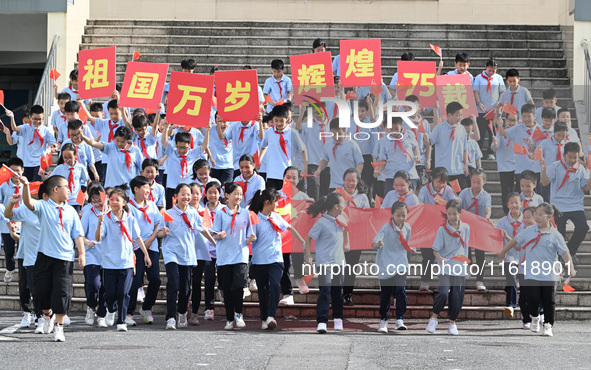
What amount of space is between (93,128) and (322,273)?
5108mm

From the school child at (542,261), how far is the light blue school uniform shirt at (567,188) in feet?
5.70

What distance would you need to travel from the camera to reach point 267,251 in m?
11.5

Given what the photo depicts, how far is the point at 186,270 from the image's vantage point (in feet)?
37.9

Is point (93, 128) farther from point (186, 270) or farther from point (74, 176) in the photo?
point (186, 270)

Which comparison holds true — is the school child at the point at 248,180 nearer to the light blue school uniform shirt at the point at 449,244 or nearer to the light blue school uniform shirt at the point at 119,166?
the light blue school uniform shirt at the point at 119,166

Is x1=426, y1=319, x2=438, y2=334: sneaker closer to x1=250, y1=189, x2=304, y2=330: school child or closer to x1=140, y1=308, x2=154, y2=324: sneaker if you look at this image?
x1=250, y1=189, x2=304, y2=330: school child

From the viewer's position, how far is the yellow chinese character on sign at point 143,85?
1405 centimetres

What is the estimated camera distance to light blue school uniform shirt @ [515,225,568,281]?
11.5 m

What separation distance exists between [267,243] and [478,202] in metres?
2.92

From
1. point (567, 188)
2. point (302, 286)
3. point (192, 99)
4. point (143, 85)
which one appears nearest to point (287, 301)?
point (302, 286)

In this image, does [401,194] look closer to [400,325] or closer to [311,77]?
[400,325]

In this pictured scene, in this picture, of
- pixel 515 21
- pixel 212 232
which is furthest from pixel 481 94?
pixel 515 21

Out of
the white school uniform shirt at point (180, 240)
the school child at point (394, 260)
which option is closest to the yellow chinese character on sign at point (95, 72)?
the white school uniform shirt at point (180, 240)

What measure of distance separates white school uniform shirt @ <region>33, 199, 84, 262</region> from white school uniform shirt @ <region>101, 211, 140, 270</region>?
0.87 metres
